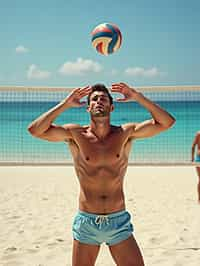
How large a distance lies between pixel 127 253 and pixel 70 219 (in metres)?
3.59

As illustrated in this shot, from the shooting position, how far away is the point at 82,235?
2727 millimetres

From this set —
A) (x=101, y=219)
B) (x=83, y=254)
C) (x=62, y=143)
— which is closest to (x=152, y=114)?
(x=101, y=219)

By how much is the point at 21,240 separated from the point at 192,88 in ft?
11.5

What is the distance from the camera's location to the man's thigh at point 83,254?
2.68 metres

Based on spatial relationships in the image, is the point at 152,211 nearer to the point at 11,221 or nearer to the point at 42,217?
the point at 42,217

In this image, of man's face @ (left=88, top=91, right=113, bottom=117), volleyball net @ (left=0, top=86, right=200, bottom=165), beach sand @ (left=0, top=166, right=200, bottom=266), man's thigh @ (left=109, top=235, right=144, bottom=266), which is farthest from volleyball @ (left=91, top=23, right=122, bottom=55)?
beach sand @ (left=0, top=166, right=200, bottom=266)

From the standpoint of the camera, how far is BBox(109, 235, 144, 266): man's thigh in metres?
2.62

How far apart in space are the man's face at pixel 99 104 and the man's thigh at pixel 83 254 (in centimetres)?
96

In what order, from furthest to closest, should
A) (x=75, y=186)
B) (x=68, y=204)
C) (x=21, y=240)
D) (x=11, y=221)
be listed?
(x=75, y=186), (x=68, y=204), (x=11, y=221), (x=21, y=240)

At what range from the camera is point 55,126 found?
284 centimetres

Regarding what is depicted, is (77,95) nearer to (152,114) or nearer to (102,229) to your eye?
(152,114)

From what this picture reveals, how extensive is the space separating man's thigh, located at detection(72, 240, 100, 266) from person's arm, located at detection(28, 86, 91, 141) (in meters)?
0.81

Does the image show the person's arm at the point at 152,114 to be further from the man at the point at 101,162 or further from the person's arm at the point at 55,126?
the person's arm at the point at 55,126

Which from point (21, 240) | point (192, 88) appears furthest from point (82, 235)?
point (192, 88)
